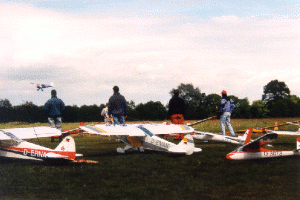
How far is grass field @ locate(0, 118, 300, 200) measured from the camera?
15.1ft

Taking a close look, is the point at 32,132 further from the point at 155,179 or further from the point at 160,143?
the point at 155,179

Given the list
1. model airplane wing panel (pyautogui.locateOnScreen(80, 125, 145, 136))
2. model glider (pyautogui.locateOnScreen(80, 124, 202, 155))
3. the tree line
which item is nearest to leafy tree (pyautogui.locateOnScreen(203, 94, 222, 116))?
the tree line

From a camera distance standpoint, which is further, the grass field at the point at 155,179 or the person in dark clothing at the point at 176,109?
the person in dark clothing at the point at 176,109

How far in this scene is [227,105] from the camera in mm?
12938

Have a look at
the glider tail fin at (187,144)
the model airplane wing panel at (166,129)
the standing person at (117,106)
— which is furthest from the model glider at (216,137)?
the standing person at (117,106)

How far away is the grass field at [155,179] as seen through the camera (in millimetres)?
4617

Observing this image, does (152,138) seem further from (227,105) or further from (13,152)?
(227,105)

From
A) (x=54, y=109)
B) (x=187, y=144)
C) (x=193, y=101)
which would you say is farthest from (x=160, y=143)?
(x=193, y=101)

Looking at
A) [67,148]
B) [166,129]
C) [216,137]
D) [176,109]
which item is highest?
[176,109]

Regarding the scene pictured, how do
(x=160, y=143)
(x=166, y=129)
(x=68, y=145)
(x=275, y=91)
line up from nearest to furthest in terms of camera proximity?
(x=68, y=145) → (x=160, y=143) → (x=166, y=129) → (x=275, y=91)

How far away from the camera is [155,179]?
5.68 meters

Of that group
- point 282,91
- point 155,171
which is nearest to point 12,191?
point 155,171

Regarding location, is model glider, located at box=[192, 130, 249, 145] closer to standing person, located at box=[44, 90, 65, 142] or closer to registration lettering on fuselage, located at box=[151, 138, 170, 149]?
registration lettering on fuselage, located at box=[151, 138, 170, 149]

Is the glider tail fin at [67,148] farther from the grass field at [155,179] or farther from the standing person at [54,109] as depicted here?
the standing person at [54,109]
